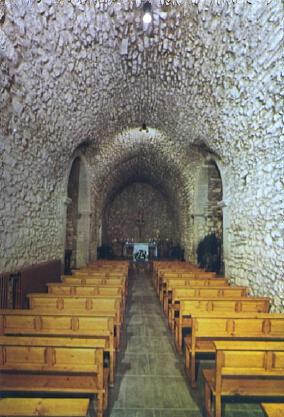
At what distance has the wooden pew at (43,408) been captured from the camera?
210 cm

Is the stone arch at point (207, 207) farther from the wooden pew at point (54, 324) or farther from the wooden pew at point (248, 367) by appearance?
the wooden pew at point (248, 367)

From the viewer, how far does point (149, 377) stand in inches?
139

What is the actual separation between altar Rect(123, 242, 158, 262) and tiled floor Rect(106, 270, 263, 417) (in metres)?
9.59

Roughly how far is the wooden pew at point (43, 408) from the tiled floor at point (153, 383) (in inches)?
31.4

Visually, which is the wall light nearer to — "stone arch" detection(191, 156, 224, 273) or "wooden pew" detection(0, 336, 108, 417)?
"wooden pew" detection(0, 336, 108, 417)

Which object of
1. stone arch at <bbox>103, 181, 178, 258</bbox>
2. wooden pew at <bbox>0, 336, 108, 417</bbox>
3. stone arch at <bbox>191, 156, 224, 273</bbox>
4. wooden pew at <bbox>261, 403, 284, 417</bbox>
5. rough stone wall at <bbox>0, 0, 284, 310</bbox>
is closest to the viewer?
wooden pew at <bbox>261, 403, 284, 417</bbox>

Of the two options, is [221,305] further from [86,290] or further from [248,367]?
[86,290]

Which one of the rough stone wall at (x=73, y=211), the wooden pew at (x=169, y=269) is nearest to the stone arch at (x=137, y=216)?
the rough stone wall at (x=73, y=211)

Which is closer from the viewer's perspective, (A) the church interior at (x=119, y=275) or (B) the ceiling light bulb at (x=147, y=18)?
(A) the church interior at (x=119, y=275)

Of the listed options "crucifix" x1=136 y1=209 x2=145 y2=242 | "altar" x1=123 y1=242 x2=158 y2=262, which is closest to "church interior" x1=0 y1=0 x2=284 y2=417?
"altar" x1=123 y1=242 x2=158 y2=262

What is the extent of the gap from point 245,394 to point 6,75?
4.44m

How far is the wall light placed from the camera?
488 cm

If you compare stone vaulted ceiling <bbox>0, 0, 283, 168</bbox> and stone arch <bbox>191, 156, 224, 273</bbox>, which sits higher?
stone vaulted ceiling <bbox>0, 0, 283, 168</bbox>

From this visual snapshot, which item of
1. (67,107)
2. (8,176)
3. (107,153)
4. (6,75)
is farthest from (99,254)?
(6,75)
